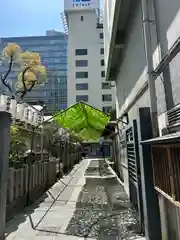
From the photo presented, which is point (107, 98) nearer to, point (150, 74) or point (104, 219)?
point (104, 219)

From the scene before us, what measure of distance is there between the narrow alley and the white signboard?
4111cm

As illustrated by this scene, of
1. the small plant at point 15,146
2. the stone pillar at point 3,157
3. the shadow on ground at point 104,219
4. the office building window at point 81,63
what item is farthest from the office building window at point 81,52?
the stone pillar at point 3,157

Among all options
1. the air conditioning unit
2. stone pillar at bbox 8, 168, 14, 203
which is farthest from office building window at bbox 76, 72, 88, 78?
the air conditioning unit

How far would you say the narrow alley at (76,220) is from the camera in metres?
3.96

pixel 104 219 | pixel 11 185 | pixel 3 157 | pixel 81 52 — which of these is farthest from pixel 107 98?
pixel 3 157

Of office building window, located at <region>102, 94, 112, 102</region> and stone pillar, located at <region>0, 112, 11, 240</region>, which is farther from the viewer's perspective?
A: office building window, located at <region>102, 94, 112, 102</region>

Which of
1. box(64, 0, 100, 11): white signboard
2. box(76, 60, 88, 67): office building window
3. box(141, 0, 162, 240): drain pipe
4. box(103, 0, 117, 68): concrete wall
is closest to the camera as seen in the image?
box(141, 0, 162, 240): drain pipe

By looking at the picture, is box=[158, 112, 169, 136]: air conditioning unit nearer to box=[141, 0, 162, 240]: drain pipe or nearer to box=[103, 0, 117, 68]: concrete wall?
box=[141, 0, 162, 240]: drain pipe

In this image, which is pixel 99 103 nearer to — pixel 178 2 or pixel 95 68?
pixel 95 68

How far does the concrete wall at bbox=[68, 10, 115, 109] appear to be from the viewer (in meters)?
39.4

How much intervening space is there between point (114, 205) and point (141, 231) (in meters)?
2.09

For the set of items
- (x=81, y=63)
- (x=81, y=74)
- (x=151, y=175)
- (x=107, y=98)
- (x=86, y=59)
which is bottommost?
(x=151, y=175)

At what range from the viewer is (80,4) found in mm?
42219

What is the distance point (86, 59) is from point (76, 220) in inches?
1488
